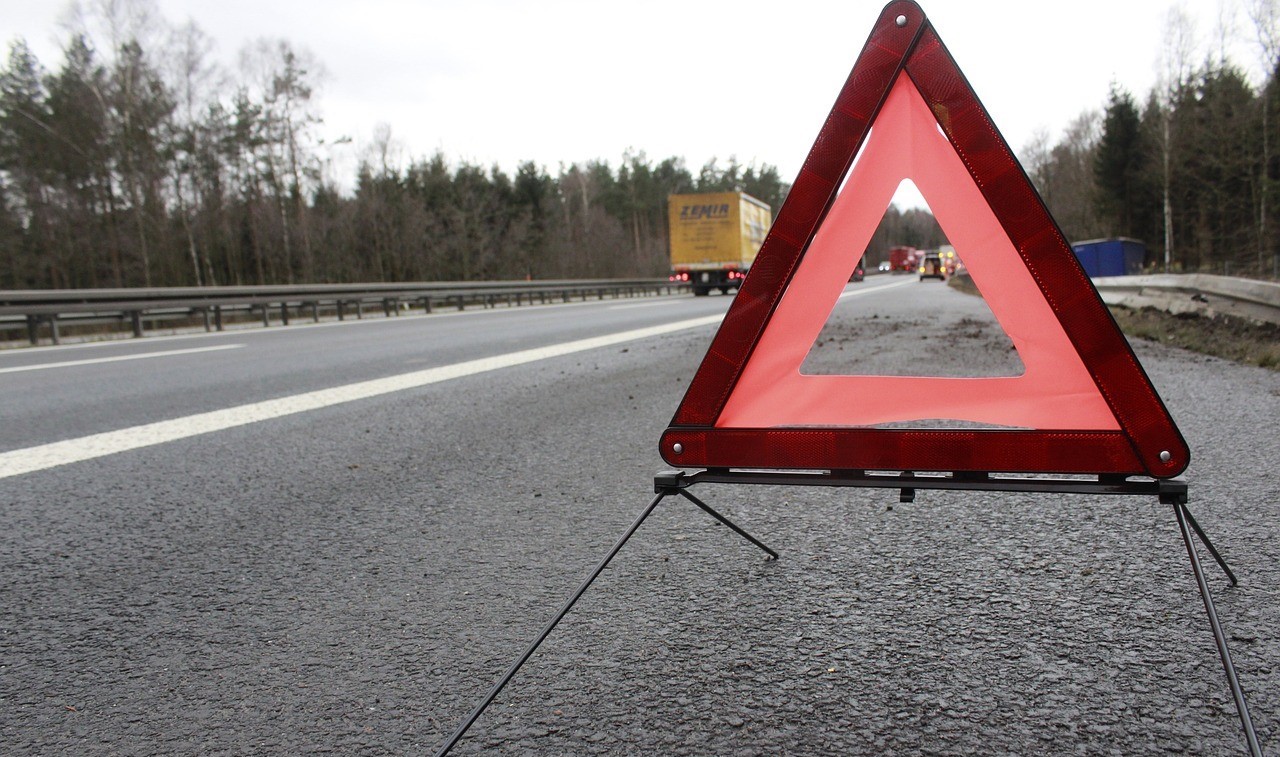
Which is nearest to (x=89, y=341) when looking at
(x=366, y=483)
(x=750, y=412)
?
(x=366, y=483)

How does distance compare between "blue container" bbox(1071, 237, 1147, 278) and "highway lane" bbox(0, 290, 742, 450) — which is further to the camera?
"blue container" bbox(1071, 237, 1147, 278)

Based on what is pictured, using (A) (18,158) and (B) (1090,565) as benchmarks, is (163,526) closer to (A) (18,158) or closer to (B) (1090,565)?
(B) (1090,565)

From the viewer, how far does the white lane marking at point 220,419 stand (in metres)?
4.22

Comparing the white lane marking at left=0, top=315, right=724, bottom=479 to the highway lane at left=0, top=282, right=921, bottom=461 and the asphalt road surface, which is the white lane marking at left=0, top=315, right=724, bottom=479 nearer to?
the asphalt road surface

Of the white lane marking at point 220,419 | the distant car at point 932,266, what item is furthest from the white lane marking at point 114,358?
the distant car at point 932,266

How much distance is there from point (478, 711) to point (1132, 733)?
4.02 feet

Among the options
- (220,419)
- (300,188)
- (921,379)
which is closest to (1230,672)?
(921,379)

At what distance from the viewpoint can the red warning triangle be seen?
1.66 meters

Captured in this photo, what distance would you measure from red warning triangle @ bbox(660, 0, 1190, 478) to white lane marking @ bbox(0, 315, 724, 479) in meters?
3.78

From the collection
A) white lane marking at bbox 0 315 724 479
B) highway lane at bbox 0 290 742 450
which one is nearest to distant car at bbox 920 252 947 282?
highway lane at bbox 0 290 742 450

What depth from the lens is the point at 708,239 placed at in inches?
1318

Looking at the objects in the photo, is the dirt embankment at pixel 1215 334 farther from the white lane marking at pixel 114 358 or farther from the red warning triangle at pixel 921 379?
the white lane marking at pixel 114 358

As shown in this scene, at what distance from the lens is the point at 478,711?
150 centimetres

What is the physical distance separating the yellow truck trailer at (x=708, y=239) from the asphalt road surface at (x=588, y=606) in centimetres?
2908
